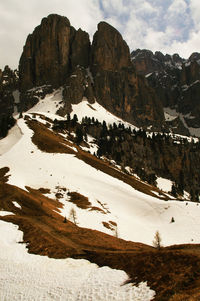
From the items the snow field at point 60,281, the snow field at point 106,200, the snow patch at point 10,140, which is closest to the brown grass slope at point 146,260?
the snow field at point 60,281

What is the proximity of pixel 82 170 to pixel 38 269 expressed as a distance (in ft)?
176

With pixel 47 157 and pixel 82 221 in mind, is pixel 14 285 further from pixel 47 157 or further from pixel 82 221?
pixel 47 157

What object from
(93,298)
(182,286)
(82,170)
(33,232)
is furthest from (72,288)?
(82,170)

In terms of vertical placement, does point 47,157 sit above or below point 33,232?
above

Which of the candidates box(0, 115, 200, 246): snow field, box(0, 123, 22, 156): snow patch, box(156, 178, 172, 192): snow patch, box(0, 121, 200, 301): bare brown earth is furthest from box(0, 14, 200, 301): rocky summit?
box(156, 178, 172, 192): snow patch

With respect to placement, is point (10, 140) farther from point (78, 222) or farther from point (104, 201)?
point (78, 222)

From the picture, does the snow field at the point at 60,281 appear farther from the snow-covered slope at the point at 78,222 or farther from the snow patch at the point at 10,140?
the snow patch at the point at 10,140

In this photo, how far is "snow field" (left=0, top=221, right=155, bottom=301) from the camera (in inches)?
461

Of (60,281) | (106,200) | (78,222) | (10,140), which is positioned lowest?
(60,281)

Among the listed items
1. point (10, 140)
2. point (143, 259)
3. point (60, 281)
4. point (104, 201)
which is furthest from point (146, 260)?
point (10, 140)

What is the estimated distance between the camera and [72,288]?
13164 mm

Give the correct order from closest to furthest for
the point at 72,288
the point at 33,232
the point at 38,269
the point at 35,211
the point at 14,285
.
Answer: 1. the point at 72,288
2. the point at 14,285
3. the point at 38,269
4. the point at 33,232
5. the point at 35,211

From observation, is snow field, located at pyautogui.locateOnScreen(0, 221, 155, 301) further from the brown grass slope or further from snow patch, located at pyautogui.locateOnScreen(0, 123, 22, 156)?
snow patch, located at pyautogui.locateOnScreen(0, 123, 22, 156)

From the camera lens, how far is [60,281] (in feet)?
47.0
